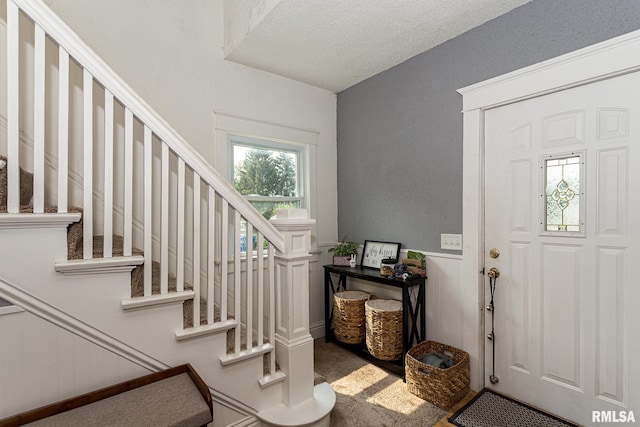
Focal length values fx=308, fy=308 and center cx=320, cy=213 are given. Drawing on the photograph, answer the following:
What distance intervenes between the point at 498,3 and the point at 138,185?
2778 millimetres

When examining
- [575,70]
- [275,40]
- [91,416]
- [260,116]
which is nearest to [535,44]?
[575,70]

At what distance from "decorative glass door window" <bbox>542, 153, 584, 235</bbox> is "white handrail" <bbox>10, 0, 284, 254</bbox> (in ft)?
5.93

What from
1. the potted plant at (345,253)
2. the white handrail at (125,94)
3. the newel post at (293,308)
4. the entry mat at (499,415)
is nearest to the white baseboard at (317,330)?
the potted plant at (345,253)

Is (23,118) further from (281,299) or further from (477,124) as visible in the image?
(477,124)

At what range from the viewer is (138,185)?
7.47 feet

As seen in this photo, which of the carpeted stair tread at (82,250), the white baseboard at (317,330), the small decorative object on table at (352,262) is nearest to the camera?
the carpeted stair tread at (82,250)

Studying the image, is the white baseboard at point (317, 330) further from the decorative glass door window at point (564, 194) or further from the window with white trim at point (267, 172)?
the decorative glass door window at point (564, 194)

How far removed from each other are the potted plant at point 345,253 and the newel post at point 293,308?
4.20 feet

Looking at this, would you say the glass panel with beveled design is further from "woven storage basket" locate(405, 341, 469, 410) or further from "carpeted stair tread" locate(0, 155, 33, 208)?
"carpeted stair tread" locate(0, 155, 33, 208)

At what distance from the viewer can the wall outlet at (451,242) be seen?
7.85ft

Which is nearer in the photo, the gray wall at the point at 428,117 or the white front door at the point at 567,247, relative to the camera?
the white front door at the point at 567,247

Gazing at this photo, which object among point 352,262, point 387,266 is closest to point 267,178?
point 352,262

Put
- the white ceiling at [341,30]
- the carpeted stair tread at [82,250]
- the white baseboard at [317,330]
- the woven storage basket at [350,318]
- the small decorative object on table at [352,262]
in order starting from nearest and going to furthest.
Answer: the carpeted stair tread at [82,250] < the white ceiling at [341,30] < the woven storage basket at [350,318] < the small decorative object on table at [352,262] < the white baseboard at [317,330]

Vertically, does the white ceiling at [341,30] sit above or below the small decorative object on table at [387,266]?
above
